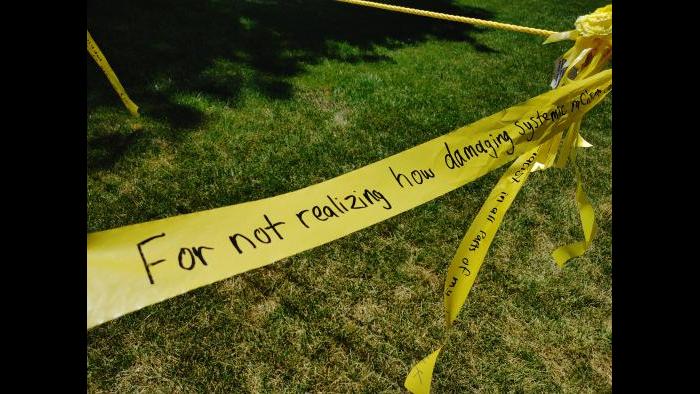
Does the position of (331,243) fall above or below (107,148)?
above

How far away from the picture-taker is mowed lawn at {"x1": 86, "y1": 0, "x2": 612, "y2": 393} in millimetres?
2285

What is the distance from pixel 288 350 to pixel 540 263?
66.9 inches

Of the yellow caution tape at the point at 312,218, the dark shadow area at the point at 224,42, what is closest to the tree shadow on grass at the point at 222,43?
the dark shadow area at the point at 224,42

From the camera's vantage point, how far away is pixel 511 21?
878cm

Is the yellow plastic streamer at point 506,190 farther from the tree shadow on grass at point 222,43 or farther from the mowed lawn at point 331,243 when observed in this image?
the tree shadow on grass at point 222,43

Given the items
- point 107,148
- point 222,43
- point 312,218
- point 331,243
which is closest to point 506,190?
point 312,218

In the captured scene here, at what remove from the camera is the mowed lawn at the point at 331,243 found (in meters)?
2.29

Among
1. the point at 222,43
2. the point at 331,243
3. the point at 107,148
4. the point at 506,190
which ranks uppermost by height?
the point at 506,190

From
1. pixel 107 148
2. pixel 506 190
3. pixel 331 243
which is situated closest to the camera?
pixel 506 190

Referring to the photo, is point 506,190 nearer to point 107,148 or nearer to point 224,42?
point 107,148

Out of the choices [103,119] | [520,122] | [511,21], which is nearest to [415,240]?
[520,122]

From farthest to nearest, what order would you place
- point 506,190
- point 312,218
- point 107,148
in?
point 107,148 → point 506,190 → point 312,218

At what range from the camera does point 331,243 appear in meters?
2.90

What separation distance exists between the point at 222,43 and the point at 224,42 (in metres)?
0.05
